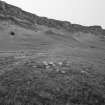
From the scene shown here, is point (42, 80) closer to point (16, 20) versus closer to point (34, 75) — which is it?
point (34, 75)

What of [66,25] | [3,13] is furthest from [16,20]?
[66,25]

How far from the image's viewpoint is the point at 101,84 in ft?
15.2

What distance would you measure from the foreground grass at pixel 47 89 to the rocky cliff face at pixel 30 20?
21.7 meters

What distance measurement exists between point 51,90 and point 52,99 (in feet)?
1.35

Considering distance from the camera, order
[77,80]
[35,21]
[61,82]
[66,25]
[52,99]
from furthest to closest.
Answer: [66,25] → [35,21] → [77,80] → [61,82] → [52,99]

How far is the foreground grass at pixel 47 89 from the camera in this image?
133 inches

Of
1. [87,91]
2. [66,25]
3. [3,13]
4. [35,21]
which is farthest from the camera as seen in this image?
[66,25]

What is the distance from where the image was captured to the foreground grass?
3369mm

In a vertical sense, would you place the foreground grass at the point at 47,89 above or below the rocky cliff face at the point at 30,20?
below

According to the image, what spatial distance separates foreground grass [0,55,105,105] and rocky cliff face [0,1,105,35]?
71.3 feet

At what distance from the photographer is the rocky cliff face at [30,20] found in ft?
78.8

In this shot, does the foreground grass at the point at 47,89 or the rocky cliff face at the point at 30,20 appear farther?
the rocky cliff face at the point at 30,20

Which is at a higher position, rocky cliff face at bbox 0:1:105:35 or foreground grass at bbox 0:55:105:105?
rocky cliff face at bbox 0:1:105:35

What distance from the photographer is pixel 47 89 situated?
12.6 feet
